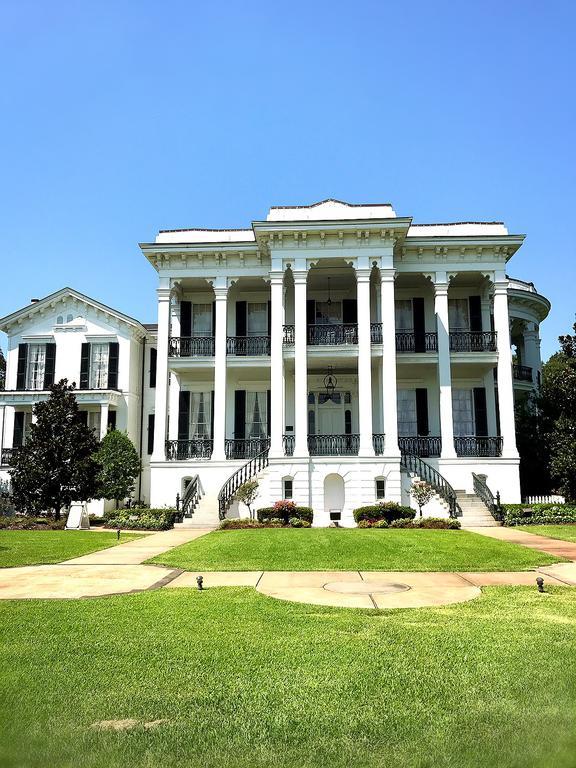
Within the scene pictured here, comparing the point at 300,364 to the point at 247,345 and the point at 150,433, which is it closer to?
the point at 247,345

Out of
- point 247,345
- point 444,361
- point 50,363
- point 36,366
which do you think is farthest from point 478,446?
point 36,366

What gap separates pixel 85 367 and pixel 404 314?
17.1 m

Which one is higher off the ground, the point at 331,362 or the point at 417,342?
the point at 417,342

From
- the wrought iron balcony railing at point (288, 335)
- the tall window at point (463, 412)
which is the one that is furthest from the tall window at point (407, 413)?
the wrought iron balcony railing at point (288, 335)

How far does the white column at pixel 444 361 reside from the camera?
26.5 m

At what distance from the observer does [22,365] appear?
33969 millimetres

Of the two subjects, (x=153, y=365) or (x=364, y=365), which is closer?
(x=364, y=365)

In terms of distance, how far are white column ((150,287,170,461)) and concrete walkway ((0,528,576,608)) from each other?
14911mm

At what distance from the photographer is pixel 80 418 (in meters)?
24.8

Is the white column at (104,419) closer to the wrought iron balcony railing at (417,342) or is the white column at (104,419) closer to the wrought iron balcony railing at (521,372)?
the wrought iron balcony railing at (417,342)

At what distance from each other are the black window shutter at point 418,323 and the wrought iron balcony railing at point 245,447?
26.8 feet

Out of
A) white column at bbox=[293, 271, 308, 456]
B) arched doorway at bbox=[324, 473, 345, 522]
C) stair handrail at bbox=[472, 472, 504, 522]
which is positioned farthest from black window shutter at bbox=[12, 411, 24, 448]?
stair handrail at bbox=[472, 472, 504, 522]

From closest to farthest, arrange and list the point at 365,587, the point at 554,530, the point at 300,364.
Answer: the point at 365,587 < the point at 554,530 < the point at 300,364

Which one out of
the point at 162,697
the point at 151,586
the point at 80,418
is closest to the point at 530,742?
the point at 162,697
